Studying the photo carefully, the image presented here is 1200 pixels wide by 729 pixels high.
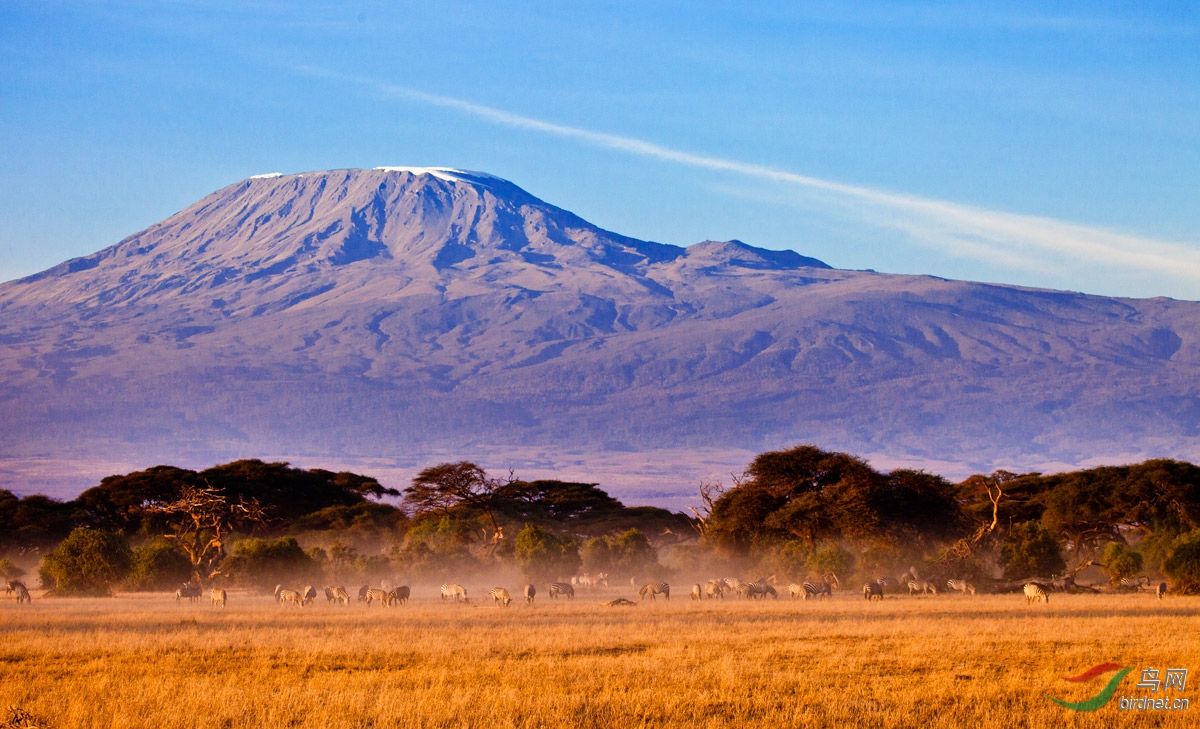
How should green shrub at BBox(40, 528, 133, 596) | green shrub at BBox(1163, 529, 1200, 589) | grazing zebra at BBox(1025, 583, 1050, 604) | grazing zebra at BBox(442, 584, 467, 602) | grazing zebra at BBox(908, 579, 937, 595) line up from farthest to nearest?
green shrub at BBox(40, 528, 133, 596) → grazing zebra at BBox(908, 579, 937, 595) → green shrub at BBox(1163, 529, 1200, 589) → grazing zebra at BBox(442, 584, 467, 602) → grazing zebra at BBox(1025, 583, 1050, 604)

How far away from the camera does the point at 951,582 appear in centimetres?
3719

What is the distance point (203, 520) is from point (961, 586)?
25.7 m

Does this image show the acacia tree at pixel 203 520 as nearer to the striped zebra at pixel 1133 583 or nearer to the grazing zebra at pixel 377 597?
the grazing zebra at pixel 377 597

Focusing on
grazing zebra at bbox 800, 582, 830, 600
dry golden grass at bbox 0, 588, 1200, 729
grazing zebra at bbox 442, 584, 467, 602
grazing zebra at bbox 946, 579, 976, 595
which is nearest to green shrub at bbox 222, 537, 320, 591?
grazing zebra at bbox 442, 584, 467, 602

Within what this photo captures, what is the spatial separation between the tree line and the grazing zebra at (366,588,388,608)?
720cm

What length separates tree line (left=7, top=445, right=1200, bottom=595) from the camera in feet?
131

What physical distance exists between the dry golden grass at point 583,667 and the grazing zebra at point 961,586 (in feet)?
27.4

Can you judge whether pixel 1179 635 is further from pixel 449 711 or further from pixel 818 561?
pixel 818 561

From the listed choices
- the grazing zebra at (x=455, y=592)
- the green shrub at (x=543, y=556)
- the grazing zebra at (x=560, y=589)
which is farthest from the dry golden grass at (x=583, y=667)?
the green shrub at (x=543, y=556)

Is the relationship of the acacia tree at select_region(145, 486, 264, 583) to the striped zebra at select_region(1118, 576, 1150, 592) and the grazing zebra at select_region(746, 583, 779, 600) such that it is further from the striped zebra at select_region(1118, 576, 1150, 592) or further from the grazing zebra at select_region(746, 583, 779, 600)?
the striped zebra at select_region(1118, 576, 1150, 592)

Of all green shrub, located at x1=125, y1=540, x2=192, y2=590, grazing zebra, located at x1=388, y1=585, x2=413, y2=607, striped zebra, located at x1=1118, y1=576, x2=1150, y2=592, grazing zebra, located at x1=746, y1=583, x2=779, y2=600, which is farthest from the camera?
green shrub, located at x1=125, y1=540, x2=192, y2=590

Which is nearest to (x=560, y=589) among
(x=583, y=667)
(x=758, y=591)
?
(x=758, y=591)

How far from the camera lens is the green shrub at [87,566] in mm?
37750

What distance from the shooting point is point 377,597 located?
33.3 metres
